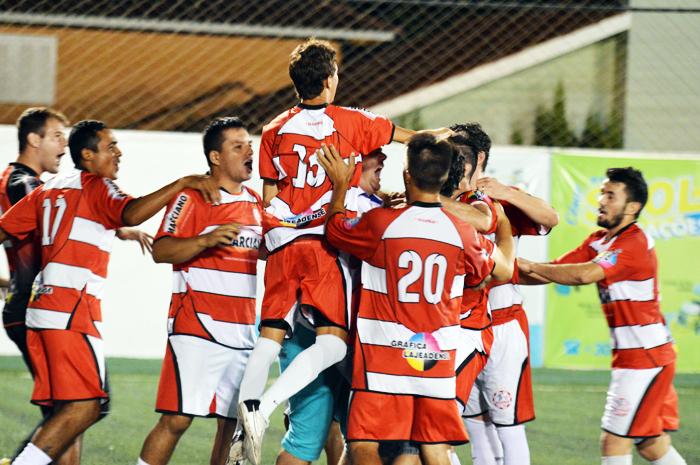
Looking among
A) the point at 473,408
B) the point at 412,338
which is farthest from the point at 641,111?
the point at 412,338

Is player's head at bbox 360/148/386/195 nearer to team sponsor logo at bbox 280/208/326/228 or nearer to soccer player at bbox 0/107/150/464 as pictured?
team sponsor logo at bbox 280/208/326/228

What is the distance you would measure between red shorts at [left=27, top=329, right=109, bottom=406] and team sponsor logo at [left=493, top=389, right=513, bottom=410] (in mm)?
2087

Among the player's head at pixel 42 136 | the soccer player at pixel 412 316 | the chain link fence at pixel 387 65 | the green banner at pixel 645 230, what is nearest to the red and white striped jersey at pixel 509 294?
the soccer player at pixel 412 316

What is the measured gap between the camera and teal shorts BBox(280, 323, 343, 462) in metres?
3.57

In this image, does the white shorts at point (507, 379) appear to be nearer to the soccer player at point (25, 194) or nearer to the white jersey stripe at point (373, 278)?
the white jersey stripe at point (373, 278)

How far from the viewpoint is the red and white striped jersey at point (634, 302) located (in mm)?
4113

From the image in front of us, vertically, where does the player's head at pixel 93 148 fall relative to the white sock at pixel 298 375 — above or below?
above

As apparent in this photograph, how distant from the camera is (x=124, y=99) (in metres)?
11.4

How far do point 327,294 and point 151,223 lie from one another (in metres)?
4.57

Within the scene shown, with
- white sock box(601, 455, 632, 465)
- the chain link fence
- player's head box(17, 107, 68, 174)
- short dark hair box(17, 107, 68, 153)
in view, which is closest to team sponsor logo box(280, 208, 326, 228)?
player's head box(17, 107, 68, 174)

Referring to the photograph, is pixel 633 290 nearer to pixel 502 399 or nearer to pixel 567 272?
pixel 567 272

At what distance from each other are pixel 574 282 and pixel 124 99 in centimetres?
904

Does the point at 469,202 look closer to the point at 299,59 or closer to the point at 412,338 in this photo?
the point at 412,338

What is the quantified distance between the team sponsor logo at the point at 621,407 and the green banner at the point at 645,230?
352 cm
